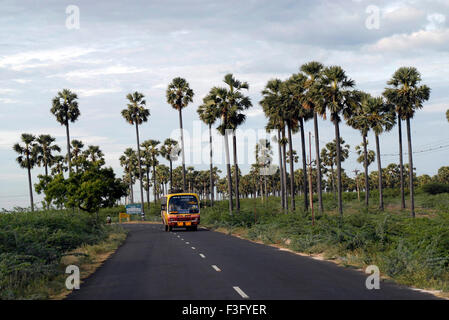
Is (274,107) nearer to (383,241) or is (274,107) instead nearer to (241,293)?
(383,241)

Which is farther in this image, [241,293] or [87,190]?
[87,190]

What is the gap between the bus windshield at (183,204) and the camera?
154 feet

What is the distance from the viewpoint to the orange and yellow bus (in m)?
47.0

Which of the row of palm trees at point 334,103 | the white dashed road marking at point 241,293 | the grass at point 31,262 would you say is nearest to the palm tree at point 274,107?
the row of palm trees at point 334,103

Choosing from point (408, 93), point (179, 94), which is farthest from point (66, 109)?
point (408, 93)

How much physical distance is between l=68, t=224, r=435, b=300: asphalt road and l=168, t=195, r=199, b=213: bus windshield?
25.1m

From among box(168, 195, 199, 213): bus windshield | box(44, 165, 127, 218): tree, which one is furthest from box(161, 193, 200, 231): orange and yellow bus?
box(44, 165, 127, 218): tree

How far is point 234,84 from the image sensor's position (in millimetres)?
57344

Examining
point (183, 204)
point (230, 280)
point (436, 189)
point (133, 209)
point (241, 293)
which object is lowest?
point (133, 209)

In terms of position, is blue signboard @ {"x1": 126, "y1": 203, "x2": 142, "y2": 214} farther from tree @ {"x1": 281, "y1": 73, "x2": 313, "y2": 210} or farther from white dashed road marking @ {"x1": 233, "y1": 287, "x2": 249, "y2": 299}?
white dashed road marking @ {"x1": 233, "y1": 287, "x2": 249, "y2": 299}

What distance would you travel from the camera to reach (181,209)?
47.2m

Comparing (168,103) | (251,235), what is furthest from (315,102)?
(168,103)

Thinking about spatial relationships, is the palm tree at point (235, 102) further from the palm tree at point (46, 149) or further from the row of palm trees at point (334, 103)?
the palm tree at point (46, 149)

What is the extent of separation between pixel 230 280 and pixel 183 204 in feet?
108
